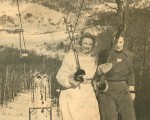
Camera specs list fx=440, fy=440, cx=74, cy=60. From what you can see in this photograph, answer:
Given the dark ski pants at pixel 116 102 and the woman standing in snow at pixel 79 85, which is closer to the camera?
the woman standing in snow at pixel 79 85

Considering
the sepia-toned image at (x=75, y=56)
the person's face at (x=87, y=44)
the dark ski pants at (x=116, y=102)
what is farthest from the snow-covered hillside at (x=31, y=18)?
the dark ski pants at (x=116, y=102)

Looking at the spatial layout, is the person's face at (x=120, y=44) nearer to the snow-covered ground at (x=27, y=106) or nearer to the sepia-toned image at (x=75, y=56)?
the sepia-toned image at (x=75, y=56)

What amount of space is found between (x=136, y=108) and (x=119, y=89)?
0.61 feet

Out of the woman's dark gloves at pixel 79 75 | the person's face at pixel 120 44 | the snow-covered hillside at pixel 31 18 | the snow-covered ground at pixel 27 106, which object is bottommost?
the snow-covered ground at pixel 27 106

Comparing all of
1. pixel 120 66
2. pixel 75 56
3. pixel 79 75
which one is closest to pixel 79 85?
pixel 79 75

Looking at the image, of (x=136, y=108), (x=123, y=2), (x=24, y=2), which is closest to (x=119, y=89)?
(x=136, y=108)

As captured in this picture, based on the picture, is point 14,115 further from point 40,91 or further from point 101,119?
point 101,119

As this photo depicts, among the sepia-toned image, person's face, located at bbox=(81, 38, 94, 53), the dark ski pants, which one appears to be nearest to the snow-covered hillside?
the sepia-toned image

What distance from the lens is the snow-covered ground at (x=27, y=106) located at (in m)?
2.69

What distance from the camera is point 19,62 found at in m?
2.71

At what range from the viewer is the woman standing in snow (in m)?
2.58

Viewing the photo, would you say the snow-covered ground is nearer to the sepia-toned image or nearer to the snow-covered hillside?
the sepia-toned image

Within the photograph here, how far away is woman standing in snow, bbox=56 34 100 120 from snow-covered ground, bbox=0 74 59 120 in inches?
4.7

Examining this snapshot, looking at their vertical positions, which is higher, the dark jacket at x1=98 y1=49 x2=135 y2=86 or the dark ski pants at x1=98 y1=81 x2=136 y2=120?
the dark jacket at x1=98 y1=49 x2=135 y2=86
